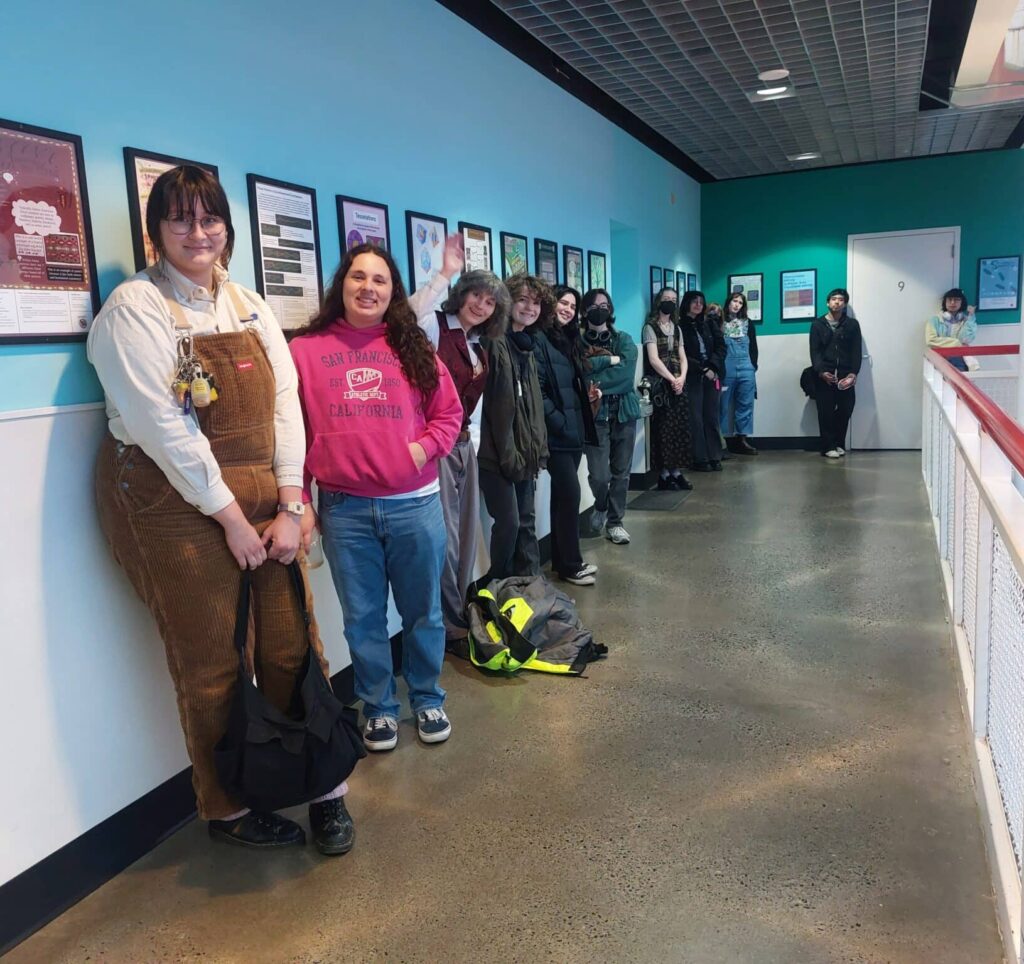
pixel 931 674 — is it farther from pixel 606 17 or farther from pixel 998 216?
pixel 998 216

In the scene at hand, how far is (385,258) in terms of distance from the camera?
8.11 feet

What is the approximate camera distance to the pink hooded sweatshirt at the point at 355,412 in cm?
241

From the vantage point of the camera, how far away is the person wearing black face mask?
20.2ft

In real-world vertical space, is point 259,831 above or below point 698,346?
below

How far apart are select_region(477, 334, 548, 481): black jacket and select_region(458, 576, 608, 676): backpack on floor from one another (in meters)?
0.51

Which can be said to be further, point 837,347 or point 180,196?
point 837,347

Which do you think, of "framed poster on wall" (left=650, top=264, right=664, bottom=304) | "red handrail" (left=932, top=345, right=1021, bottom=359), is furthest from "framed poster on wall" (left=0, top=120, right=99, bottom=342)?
"framed poster on wall" (left=650, top=264, right=664, bottom=304)

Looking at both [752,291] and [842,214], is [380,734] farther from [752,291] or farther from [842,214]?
[842,214]

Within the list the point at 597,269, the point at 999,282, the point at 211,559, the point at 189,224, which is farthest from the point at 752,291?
the point at 211,559

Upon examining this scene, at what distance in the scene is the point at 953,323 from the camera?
25.0 feet

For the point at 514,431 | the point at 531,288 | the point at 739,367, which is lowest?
the point at 514,431

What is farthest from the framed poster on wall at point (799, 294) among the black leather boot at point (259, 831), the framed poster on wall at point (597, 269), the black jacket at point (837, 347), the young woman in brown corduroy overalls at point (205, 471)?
the black leather boot at point (259, 831)

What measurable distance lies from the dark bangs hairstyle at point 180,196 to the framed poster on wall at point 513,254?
2.16 m

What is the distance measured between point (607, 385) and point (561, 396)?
0.80 meters
